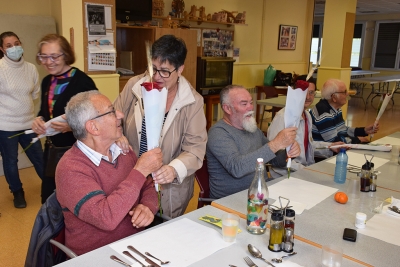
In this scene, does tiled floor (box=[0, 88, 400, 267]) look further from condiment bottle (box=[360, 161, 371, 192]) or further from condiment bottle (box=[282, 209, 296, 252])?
condiment bottle (box=[282, 209, 296, 252])

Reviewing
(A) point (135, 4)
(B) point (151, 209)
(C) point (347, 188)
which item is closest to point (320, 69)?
(A) point (135, 4)

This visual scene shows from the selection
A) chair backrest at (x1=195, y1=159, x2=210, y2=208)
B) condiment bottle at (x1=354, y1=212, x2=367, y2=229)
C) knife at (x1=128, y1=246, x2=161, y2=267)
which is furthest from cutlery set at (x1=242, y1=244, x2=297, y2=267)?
chair backrest at (x1=195, y1=159, x2=210, y2=208)

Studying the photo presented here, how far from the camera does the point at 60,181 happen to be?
1629 millimetres

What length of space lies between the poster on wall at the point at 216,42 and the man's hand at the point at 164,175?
5.17m

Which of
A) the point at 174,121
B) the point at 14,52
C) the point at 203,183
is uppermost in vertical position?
the point at 14,52

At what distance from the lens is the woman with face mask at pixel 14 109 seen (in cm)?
357

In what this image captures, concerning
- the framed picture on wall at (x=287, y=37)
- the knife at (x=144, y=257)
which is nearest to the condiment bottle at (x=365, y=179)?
the knife at (x=144, y=257)

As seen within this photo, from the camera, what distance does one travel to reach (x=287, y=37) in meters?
8.73

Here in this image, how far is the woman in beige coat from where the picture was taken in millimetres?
2080

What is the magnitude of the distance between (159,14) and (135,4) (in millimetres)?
714

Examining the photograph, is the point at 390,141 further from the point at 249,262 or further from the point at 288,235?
the point at 249,262

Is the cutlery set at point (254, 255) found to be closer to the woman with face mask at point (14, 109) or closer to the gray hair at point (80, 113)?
the gray hair at point (80, 113)

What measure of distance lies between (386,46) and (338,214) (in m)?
14.6

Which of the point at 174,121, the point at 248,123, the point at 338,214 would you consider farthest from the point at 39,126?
the point at 338,214
